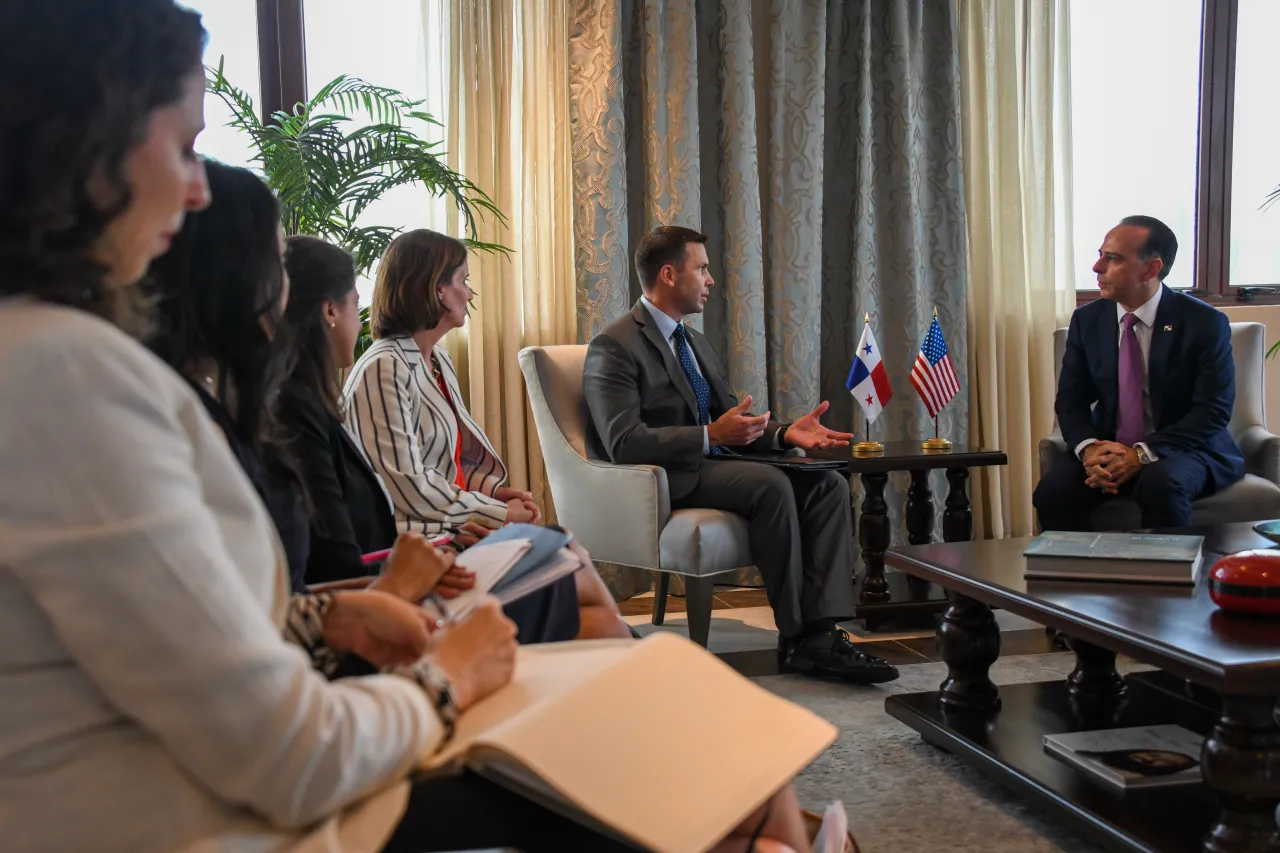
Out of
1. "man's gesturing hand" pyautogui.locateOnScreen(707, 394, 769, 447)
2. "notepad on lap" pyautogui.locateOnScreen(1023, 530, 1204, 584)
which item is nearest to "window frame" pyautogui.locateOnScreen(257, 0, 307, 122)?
"man's gesturing hand" pyautogui.locateOnScreen(707, 394, 769, 447)

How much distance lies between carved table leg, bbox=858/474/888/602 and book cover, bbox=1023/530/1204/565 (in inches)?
45.9

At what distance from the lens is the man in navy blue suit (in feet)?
11.2

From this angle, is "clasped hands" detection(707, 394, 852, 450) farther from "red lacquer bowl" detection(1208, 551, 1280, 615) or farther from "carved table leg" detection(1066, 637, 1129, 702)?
"red lacquer bowl" detection(1208, 551, 1280, 615)

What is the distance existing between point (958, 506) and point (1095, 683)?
4.16ft

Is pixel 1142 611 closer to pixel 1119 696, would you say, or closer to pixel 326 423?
pixel 1119 696

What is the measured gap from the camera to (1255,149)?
5.21m

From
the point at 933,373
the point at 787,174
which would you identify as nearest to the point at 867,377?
the point at 933,373

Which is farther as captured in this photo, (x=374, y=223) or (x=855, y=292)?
(x=855, y=292)

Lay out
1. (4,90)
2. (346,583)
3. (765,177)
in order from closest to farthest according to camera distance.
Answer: (4,90), (346,583), (765,177)

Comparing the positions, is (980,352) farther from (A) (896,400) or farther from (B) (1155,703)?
(B) (1155,703)

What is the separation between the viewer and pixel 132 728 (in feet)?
2.55

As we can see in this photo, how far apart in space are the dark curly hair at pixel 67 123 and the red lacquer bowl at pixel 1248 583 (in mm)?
1753

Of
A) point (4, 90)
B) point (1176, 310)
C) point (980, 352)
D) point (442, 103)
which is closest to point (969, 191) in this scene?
point (980, 352)

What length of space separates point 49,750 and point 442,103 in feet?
11.8
